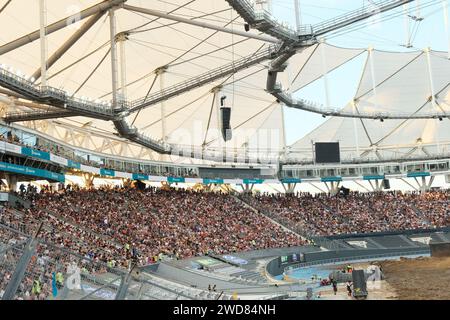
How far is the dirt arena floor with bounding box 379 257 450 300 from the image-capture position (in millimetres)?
30344

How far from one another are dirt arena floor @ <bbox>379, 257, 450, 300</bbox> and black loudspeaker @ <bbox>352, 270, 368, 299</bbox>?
138cm

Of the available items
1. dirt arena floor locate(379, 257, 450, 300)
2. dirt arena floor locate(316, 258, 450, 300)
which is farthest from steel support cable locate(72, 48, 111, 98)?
dirt arena floor locate(379, 257, 450, 300)

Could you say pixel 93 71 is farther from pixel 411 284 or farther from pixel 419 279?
pixel 419 279

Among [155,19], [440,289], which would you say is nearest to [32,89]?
[155,19]

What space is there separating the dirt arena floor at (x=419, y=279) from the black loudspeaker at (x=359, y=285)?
138 cm

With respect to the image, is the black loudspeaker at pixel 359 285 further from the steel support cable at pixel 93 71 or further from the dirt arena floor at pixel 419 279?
the steel support cable at pixel 93 71

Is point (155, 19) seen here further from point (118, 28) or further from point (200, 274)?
point (200, 274)

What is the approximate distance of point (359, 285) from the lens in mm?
30406

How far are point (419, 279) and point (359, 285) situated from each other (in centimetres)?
907

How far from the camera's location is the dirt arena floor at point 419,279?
99.6 feet

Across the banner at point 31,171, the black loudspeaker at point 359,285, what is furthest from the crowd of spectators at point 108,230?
the black loudspeaker at point 359,285
